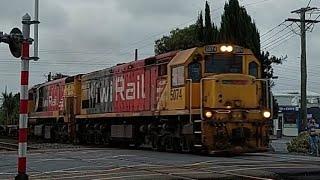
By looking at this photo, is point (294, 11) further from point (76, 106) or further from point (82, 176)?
point (82, 176)

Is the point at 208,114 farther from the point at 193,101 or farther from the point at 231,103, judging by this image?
the point at 231,103

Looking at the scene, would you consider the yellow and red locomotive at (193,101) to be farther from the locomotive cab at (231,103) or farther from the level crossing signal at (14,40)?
the level crossing signal at (14,40)

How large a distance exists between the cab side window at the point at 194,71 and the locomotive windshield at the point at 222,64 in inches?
11.2

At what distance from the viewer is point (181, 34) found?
52.1 metres

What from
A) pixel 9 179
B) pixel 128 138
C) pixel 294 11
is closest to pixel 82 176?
pixel 9 179

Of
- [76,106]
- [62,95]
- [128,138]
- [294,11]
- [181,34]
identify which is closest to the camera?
[128,138]

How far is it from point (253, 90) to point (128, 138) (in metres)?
7.35

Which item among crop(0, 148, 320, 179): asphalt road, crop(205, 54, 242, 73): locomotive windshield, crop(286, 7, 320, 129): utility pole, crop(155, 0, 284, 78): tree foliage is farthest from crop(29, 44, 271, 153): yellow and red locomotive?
crop(286, 7, 320, 129): utility pole

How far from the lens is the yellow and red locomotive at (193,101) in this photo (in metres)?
19.8

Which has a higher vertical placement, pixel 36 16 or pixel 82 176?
pixel 36 16

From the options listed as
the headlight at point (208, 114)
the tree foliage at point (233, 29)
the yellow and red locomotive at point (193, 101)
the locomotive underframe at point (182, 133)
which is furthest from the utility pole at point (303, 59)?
the headlight at point (208, 114)

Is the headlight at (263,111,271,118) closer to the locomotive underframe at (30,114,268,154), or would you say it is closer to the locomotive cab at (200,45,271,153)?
the locomotive cab at (200,45,271,153)

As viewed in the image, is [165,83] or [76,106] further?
[76,106]

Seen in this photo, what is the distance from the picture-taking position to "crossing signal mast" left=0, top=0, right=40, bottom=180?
9766mm
